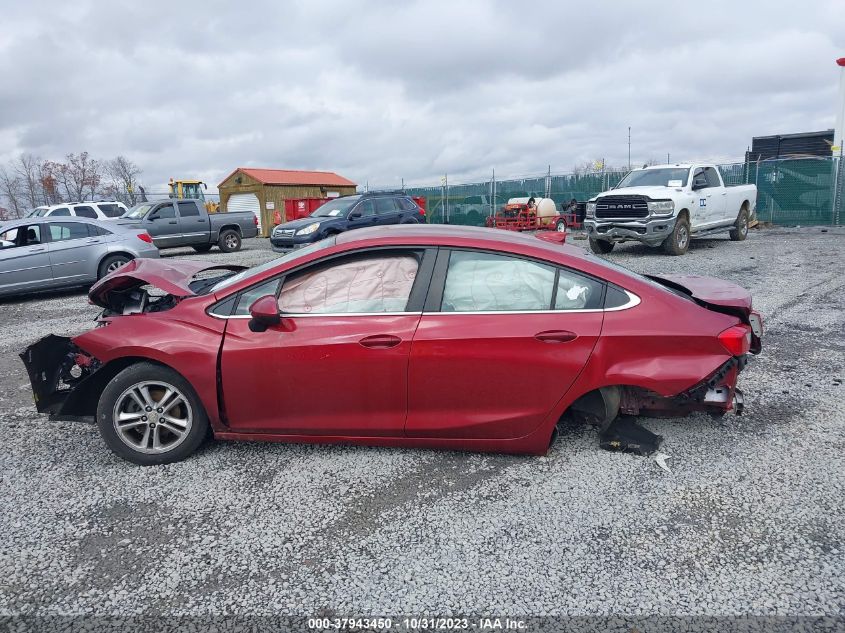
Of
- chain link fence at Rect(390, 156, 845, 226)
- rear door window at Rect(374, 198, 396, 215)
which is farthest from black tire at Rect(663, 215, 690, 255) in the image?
rear door window at Rect(374, 198, 396, 215)

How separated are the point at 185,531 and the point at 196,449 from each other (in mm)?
785

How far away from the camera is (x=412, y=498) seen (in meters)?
3.14

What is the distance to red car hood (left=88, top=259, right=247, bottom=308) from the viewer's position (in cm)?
387

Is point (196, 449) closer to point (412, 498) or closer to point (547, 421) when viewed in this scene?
point (412, 498)

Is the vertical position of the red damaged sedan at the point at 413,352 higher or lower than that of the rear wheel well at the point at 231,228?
lower

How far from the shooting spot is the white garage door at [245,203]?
34.7 metres

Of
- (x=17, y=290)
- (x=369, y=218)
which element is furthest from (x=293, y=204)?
(x=17, y=290)

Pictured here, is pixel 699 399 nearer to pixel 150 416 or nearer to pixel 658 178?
pixel 150 416

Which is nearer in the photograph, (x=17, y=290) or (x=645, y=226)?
(x=17, y=290)

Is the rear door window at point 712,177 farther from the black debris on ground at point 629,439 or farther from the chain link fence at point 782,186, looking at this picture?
the black debris on ground at point 629,439

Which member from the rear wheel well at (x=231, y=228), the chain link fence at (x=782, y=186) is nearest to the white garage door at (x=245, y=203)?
the rear wheel well at (x=231, y=228)

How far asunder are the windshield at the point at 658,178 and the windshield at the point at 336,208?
6969mm

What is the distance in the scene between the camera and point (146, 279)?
155 inches

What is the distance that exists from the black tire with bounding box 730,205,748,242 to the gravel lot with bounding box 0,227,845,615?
13.3 m
